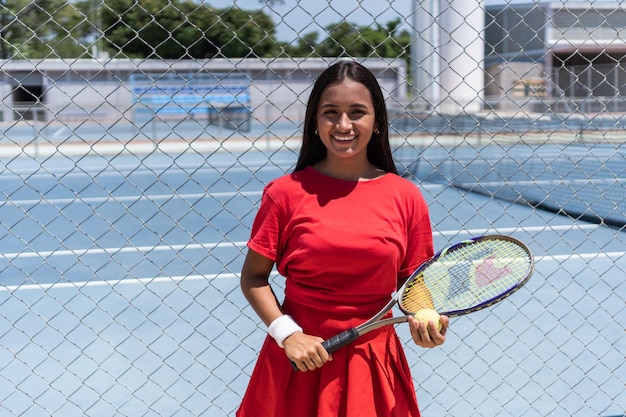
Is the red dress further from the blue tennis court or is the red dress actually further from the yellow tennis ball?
the blue tennis court

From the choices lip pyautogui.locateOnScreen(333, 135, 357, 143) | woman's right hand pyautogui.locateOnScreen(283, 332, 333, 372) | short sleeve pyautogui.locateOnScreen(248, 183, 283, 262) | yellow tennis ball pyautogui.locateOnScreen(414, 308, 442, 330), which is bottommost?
woman's right hand pyautogui.locateOnScreen(283, 332, 333, 372)

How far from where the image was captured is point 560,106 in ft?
107

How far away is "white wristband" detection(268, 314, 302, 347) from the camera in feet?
7.56

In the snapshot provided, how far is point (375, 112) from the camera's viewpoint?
2.52 m

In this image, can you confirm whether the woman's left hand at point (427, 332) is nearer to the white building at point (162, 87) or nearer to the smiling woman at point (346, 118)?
the smiling woman at point (346, 118)

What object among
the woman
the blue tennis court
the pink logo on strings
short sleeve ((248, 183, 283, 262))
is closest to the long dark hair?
the woman

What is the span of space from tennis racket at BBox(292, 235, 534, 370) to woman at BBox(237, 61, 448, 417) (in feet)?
0.26

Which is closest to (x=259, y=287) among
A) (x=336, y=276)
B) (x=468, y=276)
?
(x=336, y=276)

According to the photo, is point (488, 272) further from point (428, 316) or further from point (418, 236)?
point (428, 316)

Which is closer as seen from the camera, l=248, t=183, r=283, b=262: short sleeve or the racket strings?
l=248, t=183, r=283, b=262: short sleeve

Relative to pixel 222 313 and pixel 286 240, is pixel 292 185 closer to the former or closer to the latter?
pixel 286 240

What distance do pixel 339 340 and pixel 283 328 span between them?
166 mm

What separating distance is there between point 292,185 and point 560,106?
32.1 meters

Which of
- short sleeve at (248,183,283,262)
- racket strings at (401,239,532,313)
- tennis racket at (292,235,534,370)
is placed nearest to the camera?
short sleeve at (248,183,283,262)
